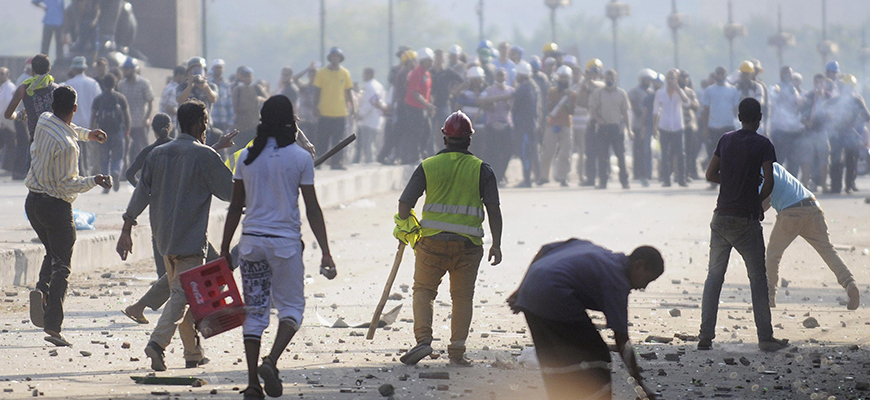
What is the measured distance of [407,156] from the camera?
23.9 metres

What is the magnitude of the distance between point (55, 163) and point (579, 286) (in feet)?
12.2

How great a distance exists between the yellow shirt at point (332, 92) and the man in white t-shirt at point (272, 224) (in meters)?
15.4

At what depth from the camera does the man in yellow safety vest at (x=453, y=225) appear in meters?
7.36

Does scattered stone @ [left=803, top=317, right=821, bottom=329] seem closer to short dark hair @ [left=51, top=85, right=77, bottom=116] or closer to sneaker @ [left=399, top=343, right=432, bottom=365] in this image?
sneaker @ [left=399, top=343, right=432, bottom=365]

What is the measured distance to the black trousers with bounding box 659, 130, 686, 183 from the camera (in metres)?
22.2

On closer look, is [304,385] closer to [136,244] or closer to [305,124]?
[136,244]

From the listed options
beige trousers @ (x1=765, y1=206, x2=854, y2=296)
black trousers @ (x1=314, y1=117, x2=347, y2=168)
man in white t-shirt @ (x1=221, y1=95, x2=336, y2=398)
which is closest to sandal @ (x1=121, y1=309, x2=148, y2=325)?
man in white t-shirt @ (x1=221, y1=95, x2=336, y2=398)

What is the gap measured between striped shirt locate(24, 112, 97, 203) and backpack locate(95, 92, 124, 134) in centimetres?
900

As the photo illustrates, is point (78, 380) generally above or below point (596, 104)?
below

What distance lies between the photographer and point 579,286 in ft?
17.3

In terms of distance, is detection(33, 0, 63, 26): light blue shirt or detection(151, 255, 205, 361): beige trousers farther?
detection(33, 0, 63, 26): light blue shirt

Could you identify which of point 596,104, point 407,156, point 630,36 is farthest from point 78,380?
point 630,36

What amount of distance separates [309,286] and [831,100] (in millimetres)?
12660

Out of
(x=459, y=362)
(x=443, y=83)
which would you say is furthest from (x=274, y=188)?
(x=443, y=83)
